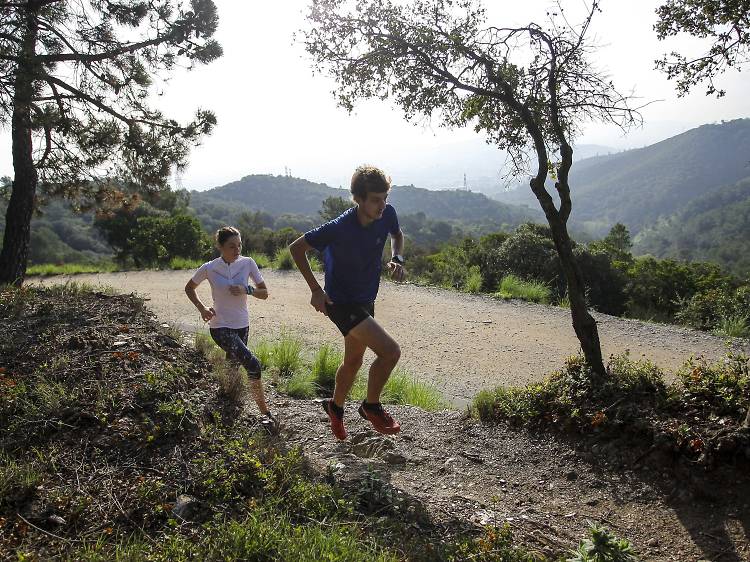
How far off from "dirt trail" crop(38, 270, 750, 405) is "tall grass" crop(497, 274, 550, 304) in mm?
419

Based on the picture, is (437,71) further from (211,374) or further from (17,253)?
(17,253)

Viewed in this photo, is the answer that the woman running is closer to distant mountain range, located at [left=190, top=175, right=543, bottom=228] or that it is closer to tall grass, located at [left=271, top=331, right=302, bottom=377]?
→ tall grass, located at [left=271, top=331, right=302, bottom=377]

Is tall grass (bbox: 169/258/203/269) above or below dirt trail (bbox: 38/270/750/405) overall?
above

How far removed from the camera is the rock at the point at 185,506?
2.99m

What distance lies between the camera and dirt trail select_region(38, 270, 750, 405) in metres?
7.63

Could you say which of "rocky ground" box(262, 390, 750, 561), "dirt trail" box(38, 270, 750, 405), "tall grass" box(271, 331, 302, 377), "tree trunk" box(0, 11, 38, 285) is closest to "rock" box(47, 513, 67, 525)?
"rocky ground" box(262, 390, 750, 561)

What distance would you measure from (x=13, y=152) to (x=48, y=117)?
1.65 meters

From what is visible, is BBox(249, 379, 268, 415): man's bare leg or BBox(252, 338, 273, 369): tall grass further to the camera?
BBox(252, 338, 273, 369): tall grass

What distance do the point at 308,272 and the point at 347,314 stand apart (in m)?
0.39

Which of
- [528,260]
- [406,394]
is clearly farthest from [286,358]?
[528,260]

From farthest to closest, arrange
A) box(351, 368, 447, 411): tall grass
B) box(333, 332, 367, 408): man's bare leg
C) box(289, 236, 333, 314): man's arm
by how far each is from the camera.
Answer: box(351, 368, 447, 411): tall grass, box(333, 332, 367, 408): man's bare leg, box(289, 236, 333, 314): man's arm

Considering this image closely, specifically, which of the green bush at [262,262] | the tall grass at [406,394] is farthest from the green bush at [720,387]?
the green bush at [262,262]

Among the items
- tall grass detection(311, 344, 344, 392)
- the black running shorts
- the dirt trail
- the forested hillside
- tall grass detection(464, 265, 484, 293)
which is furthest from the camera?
the forested hillside

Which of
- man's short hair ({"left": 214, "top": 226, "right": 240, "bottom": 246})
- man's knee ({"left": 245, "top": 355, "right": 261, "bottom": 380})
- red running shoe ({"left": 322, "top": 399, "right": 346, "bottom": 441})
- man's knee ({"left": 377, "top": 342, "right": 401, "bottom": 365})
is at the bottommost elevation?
red running shoe ({"left": 322, "top": 399, "right": 346, "bottom": 441})
